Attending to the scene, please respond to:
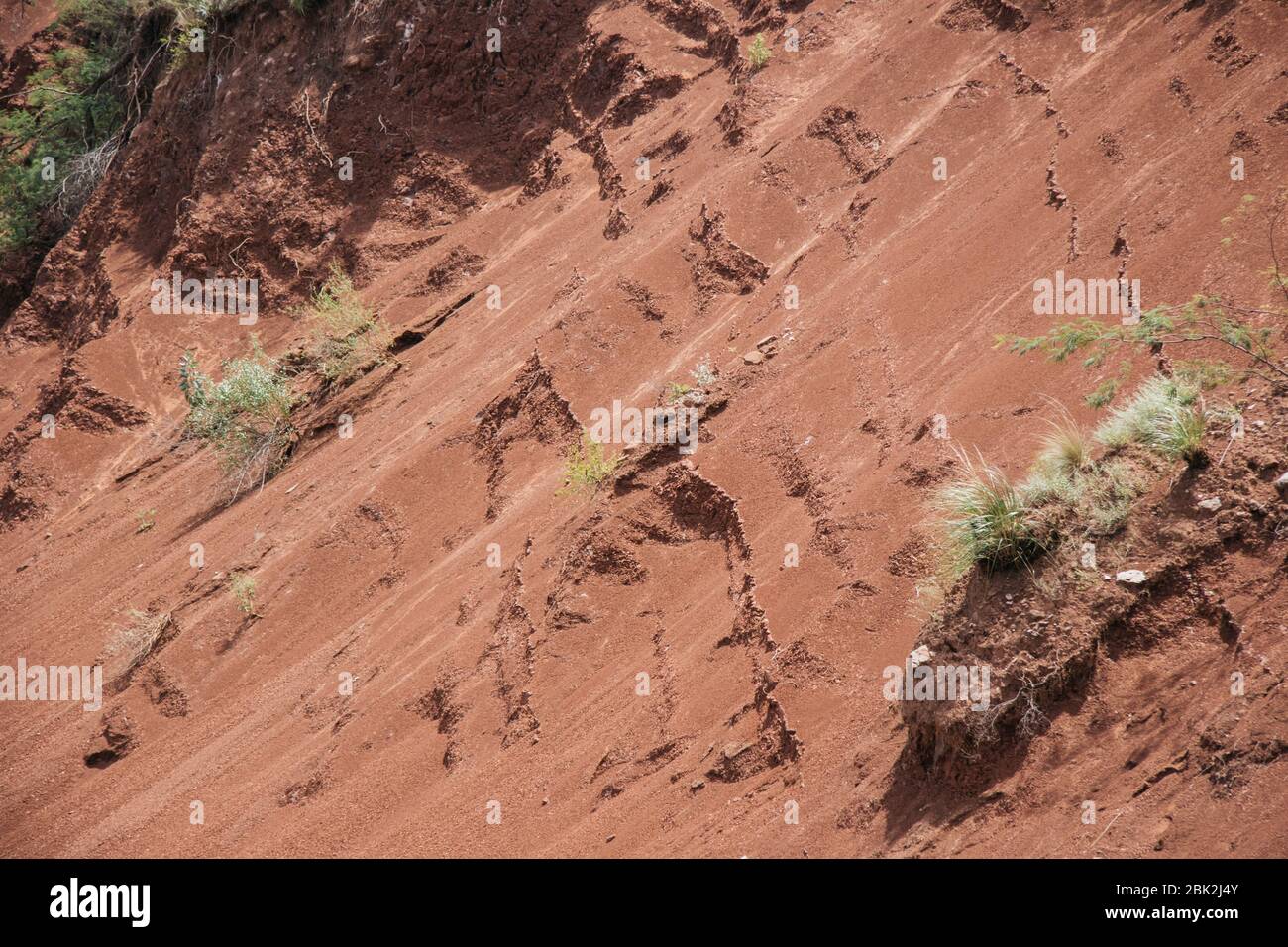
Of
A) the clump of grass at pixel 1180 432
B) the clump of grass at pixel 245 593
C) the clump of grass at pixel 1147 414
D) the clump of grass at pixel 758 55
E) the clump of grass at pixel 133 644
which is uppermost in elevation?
the clump of grass at pixel 758 55

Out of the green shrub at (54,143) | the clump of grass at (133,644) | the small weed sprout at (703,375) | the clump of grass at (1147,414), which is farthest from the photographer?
the green shrub at (54,143)

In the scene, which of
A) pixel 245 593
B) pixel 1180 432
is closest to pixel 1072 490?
pixel 1180 432

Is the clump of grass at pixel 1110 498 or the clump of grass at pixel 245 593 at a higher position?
the clump of grass at pixel 245 593

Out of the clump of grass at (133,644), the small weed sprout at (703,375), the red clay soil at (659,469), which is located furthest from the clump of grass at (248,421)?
the small weed sprout at (703,375)

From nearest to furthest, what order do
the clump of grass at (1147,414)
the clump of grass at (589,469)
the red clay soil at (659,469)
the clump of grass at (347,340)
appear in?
the red clay soil at (659,469) → the clump of grass at (1147,414) → the clump of grass at (589,469) → the clump of grass at (347,340)

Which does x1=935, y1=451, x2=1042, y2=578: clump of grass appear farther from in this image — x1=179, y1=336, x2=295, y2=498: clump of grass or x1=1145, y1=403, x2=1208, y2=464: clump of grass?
x1=179, y1=336, x2=295, y2=498: clump of grass

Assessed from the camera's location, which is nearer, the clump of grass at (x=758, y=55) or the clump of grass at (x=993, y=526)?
the clump of grass at (x=993, y=526)

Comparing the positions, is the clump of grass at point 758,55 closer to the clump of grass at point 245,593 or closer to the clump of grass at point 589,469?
the clump of grass at point 589,469
